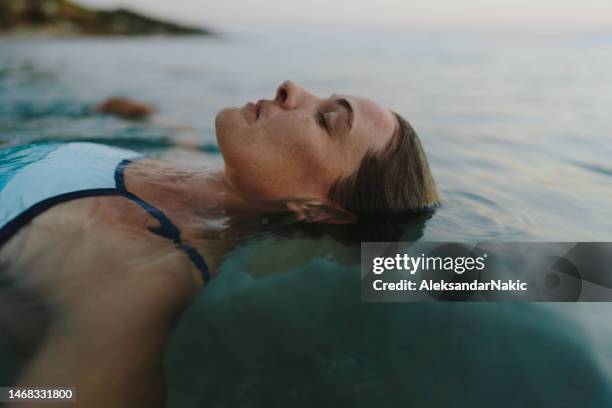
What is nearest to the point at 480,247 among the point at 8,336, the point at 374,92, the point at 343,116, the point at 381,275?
the point at 381,275

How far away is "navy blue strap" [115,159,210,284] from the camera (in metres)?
2.49

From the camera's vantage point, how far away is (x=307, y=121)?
2.97 meters

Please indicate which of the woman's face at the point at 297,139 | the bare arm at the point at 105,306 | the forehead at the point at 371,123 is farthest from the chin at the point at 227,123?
the bare arm at the point at 105,306

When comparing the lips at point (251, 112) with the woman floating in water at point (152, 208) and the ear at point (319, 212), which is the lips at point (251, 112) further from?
the ear at point (319, 212)

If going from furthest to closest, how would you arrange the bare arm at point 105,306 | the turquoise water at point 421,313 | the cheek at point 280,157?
the cheek at point 280,157 → the turquoise water at point 421,313 → the bare arm at point 105,306

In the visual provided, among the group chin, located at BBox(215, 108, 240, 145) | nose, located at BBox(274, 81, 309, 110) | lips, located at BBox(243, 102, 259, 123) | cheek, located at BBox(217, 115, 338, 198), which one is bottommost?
cheek, located at BBox(217, 115, 338, 198)

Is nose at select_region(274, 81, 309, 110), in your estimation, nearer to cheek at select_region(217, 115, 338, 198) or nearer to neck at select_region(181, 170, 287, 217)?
cheek at select_region(217, 115, 338, 198)

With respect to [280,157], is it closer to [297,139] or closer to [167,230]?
[297,139]

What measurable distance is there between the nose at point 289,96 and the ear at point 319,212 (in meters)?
0.63

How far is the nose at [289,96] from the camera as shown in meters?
3.04

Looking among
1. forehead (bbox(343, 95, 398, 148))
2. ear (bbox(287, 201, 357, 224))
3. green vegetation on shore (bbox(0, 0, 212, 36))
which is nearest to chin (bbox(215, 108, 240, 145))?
ear (bbox(287, 201, 357, 224))

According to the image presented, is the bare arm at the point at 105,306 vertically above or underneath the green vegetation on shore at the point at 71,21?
underneath

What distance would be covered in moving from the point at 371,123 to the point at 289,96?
0.55 meters

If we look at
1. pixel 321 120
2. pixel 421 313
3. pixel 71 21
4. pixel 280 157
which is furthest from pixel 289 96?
pixel 71 21
